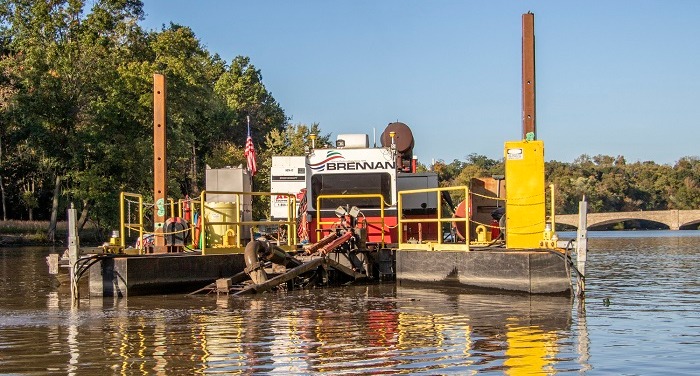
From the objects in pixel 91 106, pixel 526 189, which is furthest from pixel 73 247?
pixel 91 106

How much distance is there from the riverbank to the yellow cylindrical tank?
45442 mm

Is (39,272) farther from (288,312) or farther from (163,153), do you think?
(288,312)

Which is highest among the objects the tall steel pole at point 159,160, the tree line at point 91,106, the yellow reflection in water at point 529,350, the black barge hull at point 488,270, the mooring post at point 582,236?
the tree line at point 91,106

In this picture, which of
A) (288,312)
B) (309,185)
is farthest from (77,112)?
(288,312)

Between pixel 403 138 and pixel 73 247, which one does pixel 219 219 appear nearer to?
pixel 73 247

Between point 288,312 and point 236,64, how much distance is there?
314ft

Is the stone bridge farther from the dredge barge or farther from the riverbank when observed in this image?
the dredge barge

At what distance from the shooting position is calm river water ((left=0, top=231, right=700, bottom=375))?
11.4 m

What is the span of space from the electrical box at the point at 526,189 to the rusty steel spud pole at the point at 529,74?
45 cm

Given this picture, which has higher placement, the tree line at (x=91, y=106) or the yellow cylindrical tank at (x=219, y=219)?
→ the tree line at (x=91, y=106)

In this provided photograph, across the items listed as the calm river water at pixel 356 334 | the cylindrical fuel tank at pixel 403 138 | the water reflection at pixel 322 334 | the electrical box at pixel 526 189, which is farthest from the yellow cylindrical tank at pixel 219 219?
the cylindrical fuel tank at pixel 403 138

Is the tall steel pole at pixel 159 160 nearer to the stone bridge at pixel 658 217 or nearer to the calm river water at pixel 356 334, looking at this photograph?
the calm river water at pixel 356 334

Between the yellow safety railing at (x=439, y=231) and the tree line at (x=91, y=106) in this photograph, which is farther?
the tree line at (x=91, y=106)

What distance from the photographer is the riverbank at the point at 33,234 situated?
221 ft
